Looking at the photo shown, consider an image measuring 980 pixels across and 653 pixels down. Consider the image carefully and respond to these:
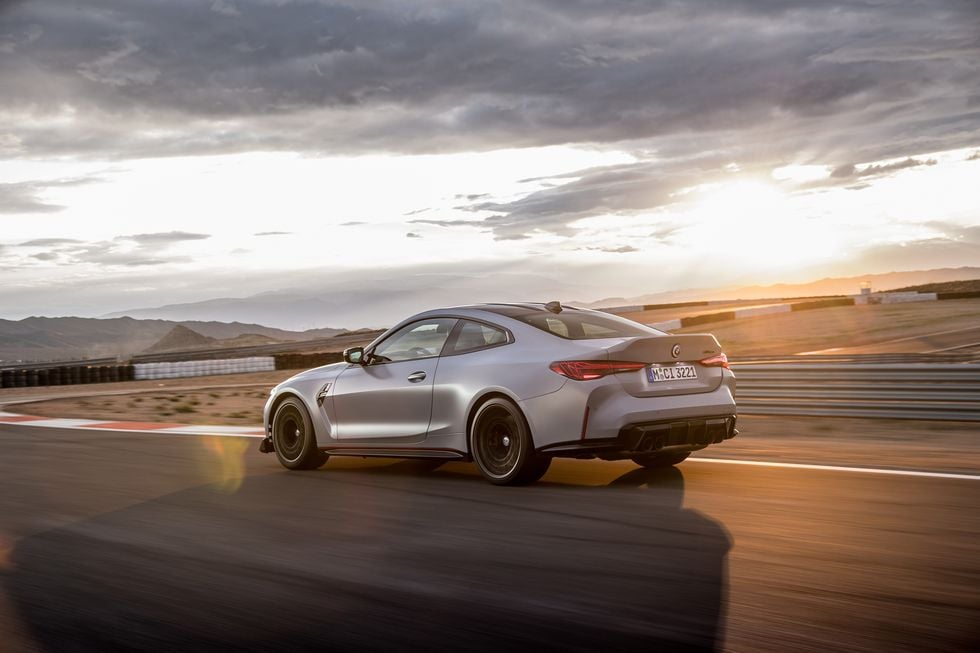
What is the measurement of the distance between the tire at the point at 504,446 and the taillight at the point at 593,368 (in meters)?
0.49

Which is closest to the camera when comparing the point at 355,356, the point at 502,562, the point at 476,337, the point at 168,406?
the point at 502,562

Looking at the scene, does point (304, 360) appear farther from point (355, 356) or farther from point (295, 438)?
point (355, 356)

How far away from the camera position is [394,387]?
8.23 metres

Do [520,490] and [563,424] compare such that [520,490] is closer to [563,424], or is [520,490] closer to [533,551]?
[563,424]

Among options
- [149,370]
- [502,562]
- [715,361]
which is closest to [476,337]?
[715,361]

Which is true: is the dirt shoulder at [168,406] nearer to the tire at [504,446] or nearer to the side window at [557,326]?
the tire at [504,446]

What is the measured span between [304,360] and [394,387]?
28.1 meters

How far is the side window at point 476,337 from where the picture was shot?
7730 mm

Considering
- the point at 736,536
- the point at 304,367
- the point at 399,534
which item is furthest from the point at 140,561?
the point at 304,367

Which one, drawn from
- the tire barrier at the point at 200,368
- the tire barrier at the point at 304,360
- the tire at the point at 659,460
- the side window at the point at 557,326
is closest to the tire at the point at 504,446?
the side window at the point at 557,326

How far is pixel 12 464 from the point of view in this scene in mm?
10211

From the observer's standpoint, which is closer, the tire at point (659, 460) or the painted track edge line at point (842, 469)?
the painted track edge line at point (842, 469)

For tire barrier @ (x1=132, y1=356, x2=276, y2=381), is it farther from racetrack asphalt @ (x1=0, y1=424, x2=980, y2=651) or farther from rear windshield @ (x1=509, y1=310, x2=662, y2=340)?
rear windshield @ (x1=509, y1=310, x2=662, y2=340)

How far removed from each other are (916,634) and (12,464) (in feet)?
29.4
